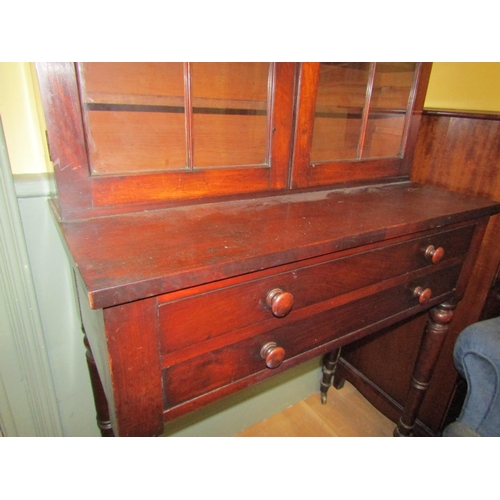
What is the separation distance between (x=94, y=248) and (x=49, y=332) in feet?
1.51

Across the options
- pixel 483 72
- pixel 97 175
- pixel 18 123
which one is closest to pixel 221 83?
pixel 97 175

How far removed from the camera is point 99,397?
2.86ft

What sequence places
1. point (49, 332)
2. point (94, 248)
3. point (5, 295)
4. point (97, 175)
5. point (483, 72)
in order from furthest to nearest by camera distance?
point (483, 72)
point (49, 332)
point (5, 295)
point (97, 175)
point (94, 248)

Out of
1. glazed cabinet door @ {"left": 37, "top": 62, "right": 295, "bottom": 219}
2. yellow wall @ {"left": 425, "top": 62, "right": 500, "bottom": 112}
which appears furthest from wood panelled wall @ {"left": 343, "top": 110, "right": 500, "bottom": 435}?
glazed cabinet door @ {"left": 37, "top": 62, "right": 295, "bottom": 219}

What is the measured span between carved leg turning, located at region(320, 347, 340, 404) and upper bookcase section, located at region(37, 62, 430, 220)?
78cm

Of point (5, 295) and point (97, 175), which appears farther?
point (5, 295)

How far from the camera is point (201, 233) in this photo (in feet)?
1.92

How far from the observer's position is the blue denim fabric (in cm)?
77

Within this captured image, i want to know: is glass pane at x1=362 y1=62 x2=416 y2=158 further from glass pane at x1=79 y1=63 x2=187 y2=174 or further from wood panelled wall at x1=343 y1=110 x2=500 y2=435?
glass pane at x1=79 y1=63 x2=187 y2=174

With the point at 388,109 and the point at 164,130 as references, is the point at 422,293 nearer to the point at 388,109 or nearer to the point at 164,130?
the point at 388,109

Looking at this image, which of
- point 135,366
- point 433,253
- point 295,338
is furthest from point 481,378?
point 135,366

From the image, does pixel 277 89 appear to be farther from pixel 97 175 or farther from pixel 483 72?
pixel 483 72

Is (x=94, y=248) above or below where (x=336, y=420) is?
above

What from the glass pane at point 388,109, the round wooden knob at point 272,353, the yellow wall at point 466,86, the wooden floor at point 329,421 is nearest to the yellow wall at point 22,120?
the round wooden knob at point 272,353
